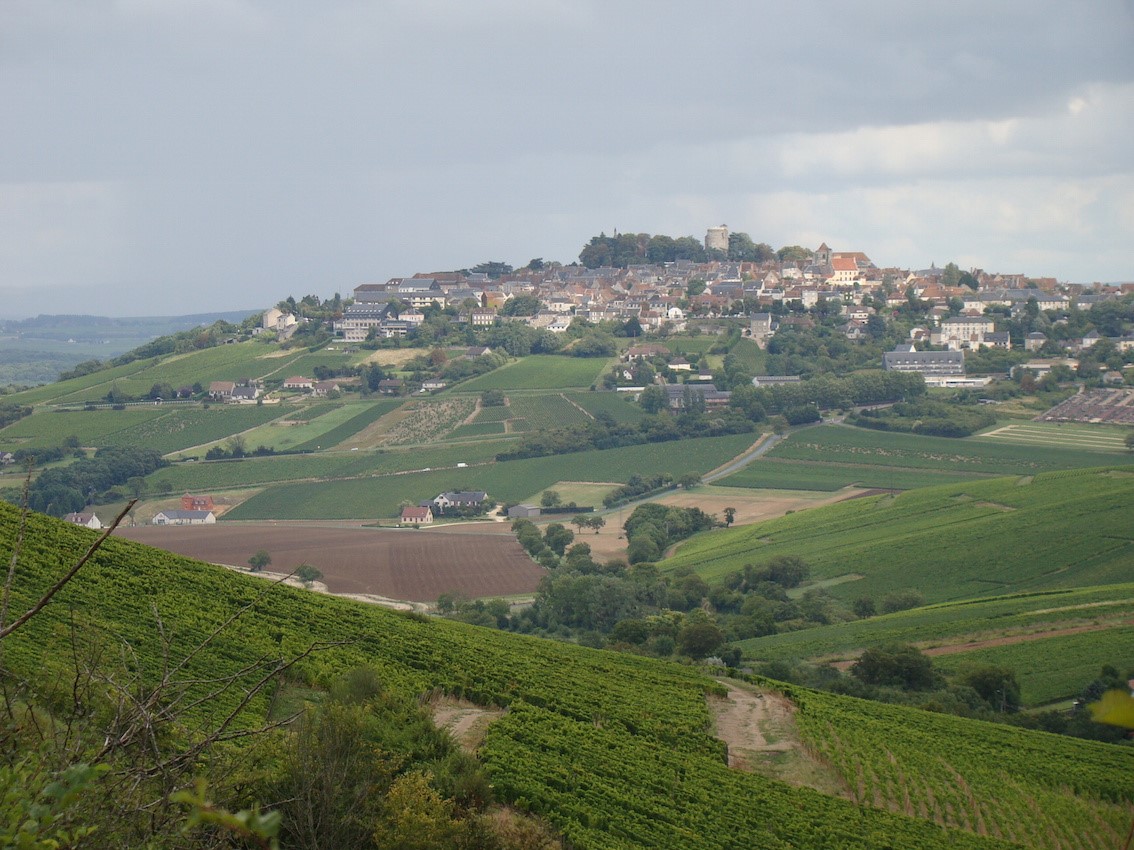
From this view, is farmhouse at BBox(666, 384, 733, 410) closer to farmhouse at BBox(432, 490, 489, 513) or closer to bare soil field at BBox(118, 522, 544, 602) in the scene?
farmhouse at BBox(432, 490, 489, 513)

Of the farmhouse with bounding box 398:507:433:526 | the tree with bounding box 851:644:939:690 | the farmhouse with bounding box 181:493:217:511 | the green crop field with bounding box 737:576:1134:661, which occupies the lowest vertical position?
the farmhouse with bounding box 398:507:433:526

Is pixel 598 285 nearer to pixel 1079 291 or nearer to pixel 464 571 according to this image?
pixel 1079 291

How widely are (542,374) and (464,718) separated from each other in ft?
172

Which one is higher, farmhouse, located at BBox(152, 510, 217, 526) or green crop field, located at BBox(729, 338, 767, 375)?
green crop field, located at BBox(729, 338, 767, 375)

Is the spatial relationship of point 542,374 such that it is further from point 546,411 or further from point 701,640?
point 701,640

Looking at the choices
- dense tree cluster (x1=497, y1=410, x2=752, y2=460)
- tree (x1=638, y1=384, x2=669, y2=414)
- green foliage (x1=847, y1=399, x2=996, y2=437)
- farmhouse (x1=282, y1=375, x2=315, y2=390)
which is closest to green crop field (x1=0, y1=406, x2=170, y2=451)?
farmhouse (x1=282, y1=375, x2=315, y2=390)

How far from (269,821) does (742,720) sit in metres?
15.3

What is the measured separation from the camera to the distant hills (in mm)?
102469

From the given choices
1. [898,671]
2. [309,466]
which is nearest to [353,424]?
[309,466]

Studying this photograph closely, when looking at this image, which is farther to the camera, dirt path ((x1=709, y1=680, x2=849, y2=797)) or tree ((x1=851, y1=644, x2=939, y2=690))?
tree ((x1=851, y1=644, x2=939, y2=690))

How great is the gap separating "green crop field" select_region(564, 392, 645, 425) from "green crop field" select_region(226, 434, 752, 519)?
398 centimetres

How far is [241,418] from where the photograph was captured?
187 feet

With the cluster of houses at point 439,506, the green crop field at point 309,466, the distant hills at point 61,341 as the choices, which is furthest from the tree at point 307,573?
the distant hills at point 61,341

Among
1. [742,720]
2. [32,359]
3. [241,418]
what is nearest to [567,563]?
[742,720]
